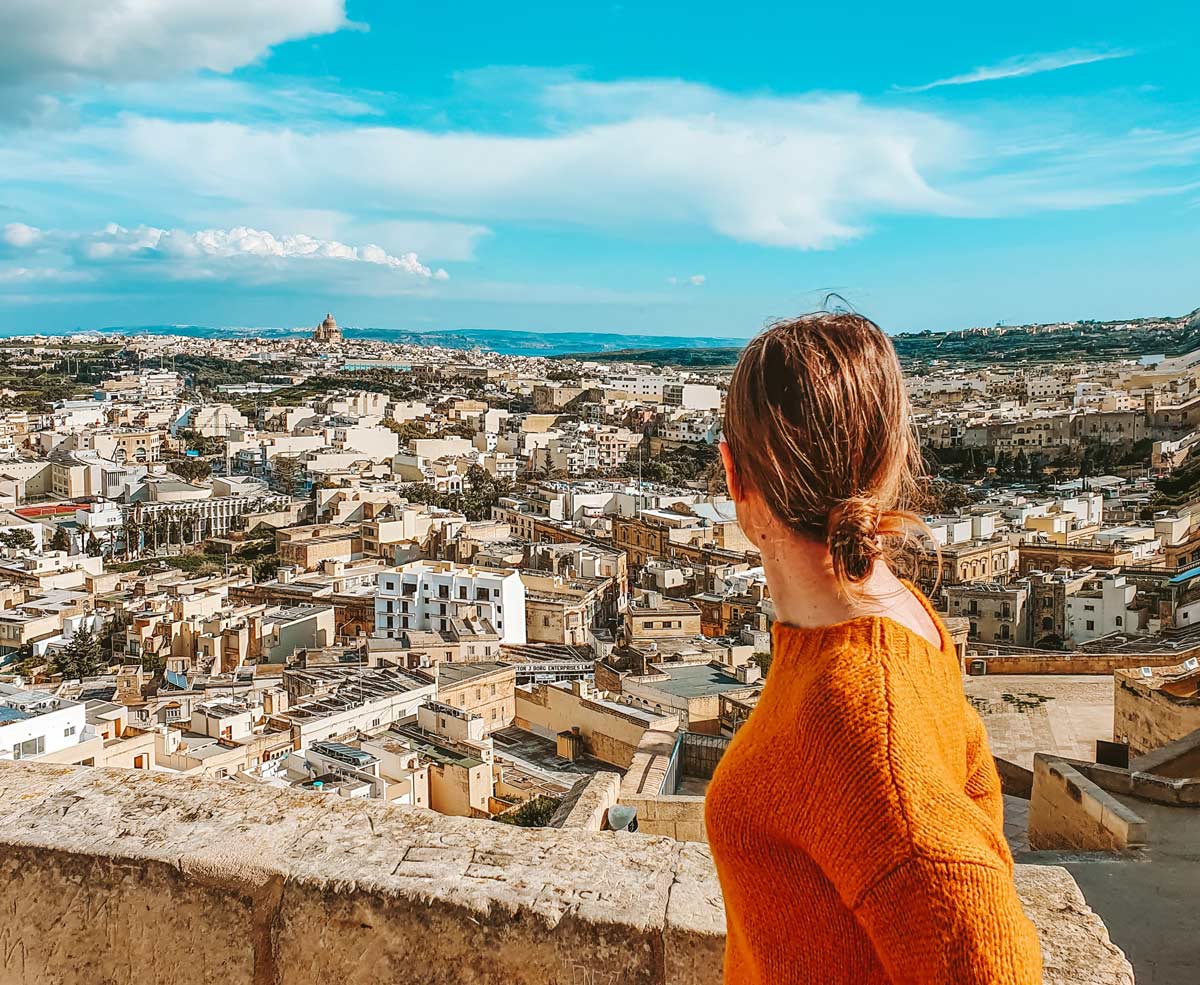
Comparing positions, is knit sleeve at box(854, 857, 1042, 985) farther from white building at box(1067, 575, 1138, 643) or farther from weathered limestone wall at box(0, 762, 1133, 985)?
white building at box(1067, 575, 1138, 643)

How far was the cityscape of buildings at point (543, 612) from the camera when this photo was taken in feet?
17.1

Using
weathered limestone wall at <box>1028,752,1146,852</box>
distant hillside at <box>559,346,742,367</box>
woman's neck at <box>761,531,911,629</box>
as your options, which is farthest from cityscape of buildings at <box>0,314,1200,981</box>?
distant hillside at <box>559,346,742,367</box>

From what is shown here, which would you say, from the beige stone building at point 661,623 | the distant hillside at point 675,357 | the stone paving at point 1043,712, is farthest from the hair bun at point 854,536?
the distant hillside at point 675,357

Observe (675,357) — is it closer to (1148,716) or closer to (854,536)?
(1148,716)

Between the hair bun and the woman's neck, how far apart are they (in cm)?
1

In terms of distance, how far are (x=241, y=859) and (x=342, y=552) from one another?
89.5 ft

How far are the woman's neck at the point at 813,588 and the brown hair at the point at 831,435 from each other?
12 millimetres

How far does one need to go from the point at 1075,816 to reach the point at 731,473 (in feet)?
9.82

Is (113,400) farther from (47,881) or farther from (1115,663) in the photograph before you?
(47,881)

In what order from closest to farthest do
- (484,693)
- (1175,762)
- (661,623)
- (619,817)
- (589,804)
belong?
(589,804), (619,817), (1175,762), (484,693), (661,623)

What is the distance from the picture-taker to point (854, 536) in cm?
86

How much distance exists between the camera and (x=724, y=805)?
898mm

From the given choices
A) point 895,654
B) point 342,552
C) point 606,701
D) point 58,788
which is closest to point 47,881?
point 58,788

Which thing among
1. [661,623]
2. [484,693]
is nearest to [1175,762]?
[484,693]
